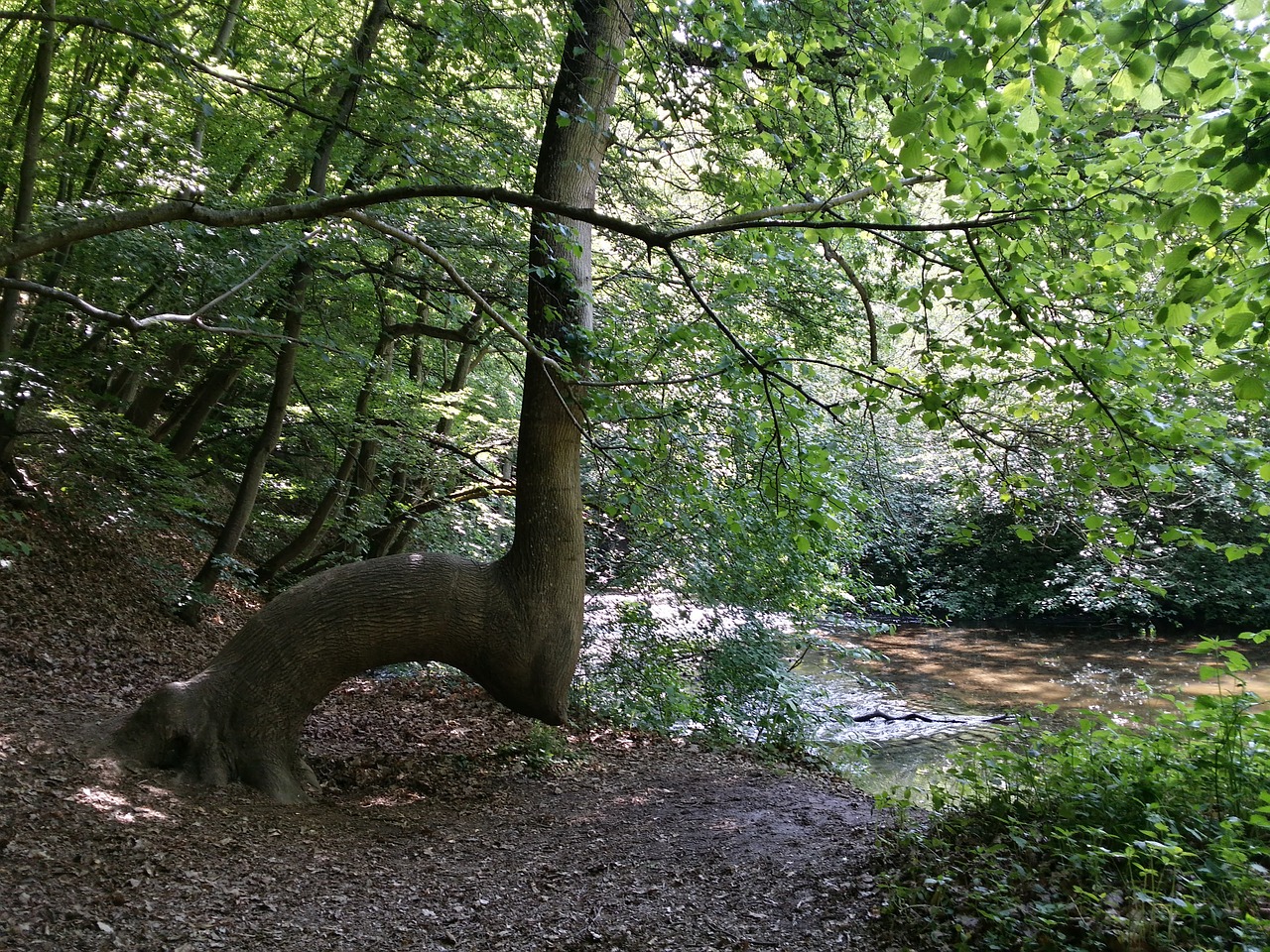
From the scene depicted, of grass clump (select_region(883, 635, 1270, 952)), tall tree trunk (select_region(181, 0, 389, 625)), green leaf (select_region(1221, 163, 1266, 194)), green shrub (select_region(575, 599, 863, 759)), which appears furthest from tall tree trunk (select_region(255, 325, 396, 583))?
green leaf (select_region(1221, 163, 1266, 194))

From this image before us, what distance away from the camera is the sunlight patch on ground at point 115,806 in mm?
4523

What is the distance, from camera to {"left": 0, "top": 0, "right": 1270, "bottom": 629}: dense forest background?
3.28 m

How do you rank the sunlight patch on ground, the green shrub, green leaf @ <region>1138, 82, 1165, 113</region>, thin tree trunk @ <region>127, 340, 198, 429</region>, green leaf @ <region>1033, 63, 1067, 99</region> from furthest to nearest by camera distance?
1. thin tree trunk @ <region>127, 340, 198, 429</region>
2. the green shrub
3. the sunlight patch on ground
4. green leaf @ <region>1138, 82, 1165, 113</region>
5. green leaf @ <region>1033, 63, 1067, 99</region>

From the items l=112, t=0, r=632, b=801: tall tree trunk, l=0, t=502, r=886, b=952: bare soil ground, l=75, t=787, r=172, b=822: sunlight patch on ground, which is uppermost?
l=112, t=0, r=632, b=801: tall tree trunk

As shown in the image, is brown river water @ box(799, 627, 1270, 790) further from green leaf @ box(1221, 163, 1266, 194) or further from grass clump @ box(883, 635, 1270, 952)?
green leaf @ box(1221, 163, 1266, 194)

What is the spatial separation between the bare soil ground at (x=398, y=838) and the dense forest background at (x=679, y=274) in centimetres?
197

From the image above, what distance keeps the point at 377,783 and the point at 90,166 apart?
7.67 metres

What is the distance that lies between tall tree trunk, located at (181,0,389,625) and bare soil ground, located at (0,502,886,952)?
4.26 ft

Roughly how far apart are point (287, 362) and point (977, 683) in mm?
11628

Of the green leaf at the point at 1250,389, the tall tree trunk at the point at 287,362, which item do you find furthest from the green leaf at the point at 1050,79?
the tall tree trunk at the point at 287,362

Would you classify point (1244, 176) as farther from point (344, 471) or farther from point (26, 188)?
point (344, 471)

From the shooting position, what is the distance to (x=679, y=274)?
5.41 metres

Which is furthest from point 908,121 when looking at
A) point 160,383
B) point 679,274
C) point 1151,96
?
point 160,383

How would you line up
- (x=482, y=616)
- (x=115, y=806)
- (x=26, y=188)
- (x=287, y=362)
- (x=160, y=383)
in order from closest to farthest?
(x=115, y=806)
(x=482, y=616)
(x=26, y=188)
(x=287, y=362)
(x=160, y=383)
